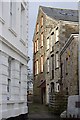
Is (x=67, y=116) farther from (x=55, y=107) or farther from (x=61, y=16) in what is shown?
(x=61, y=16)

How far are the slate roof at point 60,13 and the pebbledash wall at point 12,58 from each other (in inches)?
821

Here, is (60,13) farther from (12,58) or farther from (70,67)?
(12,58)

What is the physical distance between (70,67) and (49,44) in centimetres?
1092

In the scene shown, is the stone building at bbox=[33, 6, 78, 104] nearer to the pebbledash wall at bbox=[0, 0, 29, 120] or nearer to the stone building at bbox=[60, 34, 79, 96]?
the stone building at bbox=[60, 34, 79, 96]

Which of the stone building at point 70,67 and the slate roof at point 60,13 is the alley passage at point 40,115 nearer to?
the stone building at point 70,67

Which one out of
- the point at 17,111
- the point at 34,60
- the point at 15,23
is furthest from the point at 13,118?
the point at 34,60

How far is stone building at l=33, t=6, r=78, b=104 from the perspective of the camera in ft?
107

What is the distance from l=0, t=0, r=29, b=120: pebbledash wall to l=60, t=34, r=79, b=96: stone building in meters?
7.60

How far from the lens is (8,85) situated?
1452cm

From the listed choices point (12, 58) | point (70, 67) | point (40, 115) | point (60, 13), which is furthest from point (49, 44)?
point (12, 58)

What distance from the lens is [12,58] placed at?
1492cm

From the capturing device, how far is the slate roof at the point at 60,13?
3891 cm

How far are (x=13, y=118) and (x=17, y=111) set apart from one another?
2.31 ft

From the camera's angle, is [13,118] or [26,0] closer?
[13,118]
